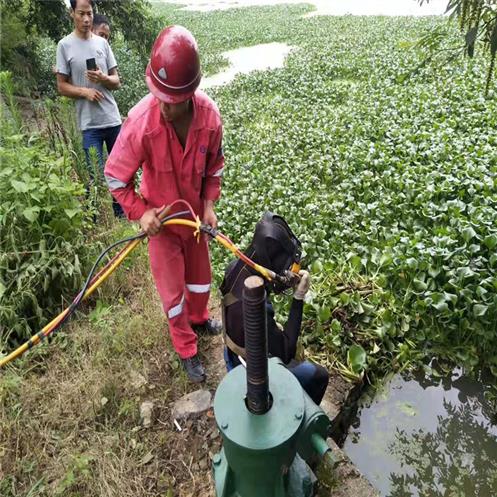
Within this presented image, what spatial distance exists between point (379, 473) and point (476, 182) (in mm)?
2791

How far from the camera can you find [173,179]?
2.46 meters

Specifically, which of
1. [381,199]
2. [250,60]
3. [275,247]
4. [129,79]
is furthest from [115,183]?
[250,60]

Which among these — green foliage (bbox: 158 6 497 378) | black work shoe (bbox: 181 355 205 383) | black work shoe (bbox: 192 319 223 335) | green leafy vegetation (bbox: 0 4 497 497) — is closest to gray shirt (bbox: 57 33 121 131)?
green leafy vegetation (bbox: 0 4 497 497)

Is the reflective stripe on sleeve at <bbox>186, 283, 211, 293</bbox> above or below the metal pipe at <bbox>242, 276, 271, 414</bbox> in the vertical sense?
below

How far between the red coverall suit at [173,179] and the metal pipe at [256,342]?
124cm

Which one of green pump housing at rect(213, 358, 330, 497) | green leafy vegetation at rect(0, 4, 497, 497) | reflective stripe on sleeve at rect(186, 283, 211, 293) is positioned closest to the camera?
green pump housing at rect(213, 358, 330, 497)

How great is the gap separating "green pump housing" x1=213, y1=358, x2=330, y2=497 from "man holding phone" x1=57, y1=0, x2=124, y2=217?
3.15 meters

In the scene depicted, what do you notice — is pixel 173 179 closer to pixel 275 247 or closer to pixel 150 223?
pixel 150 223

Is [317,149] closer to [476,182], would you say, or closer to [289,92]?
[476,182]

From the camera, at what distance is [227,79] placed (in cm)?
1150

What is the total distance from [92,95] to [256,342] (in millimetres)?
3431

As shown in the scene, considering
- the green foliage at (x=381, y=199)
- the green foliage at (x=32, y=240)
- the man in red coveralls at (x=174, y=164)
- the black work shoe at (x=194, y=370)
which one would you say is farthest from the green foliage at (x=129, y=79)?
the black work shoe at (x=194, y=370)

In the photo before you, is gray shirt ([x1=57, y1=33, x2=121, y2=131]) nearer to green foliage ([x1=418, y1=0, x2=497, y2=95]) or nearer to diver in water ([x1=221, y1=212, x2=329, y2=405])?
diver in water ([x1=221, y1=212, x2=329, y2=405])

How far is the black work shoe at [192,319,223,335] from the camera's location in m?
3.15
